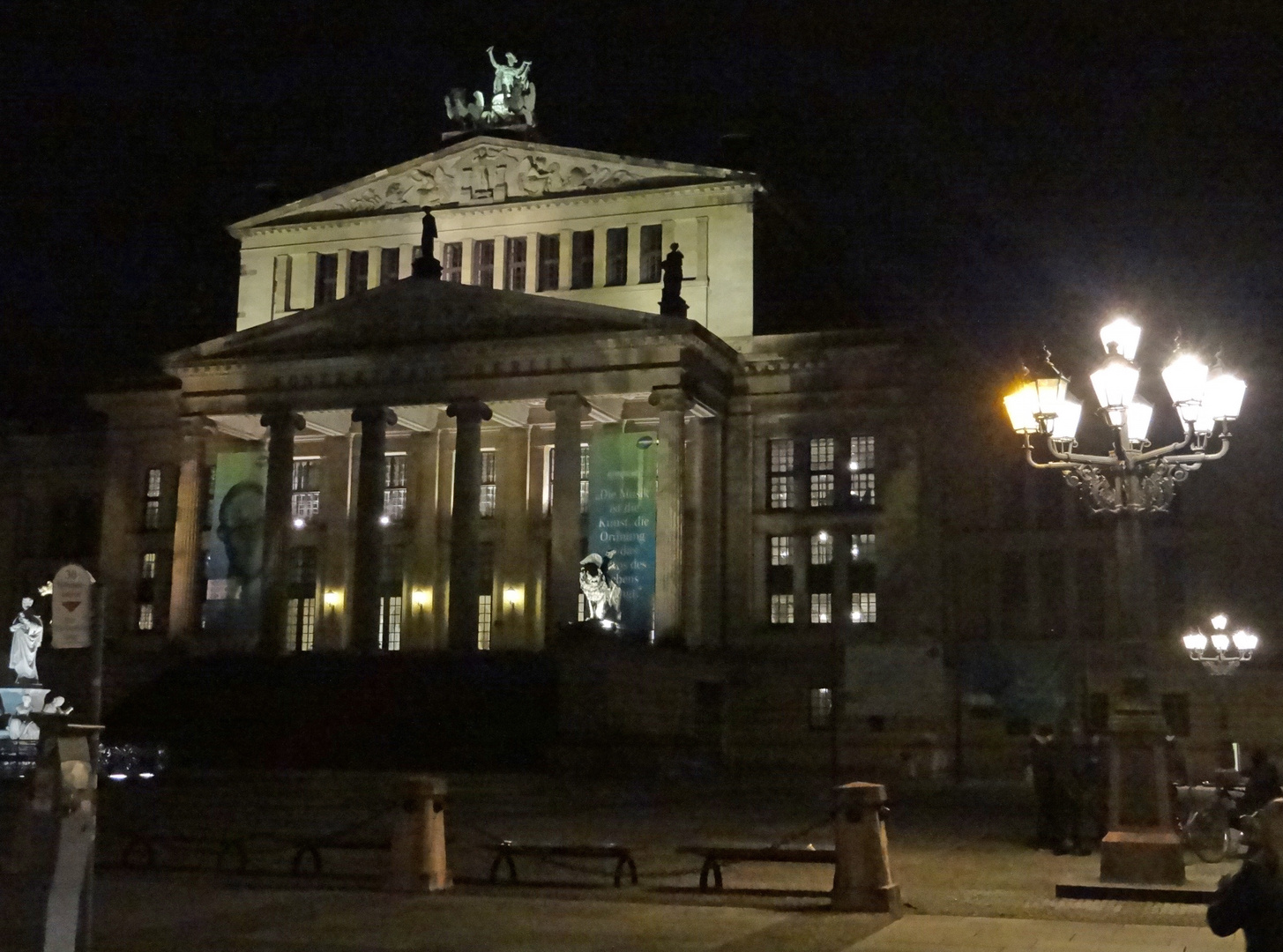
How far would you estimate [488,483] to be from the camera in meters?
52.1

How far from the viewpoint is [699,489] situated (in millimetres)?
47250

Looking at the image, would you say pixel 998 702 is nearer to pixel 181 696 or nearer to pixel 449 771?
pixel 449 771

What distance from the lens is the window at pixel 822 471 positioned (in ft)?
162

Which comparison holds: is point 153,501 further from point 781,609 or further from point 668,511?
point 781,609

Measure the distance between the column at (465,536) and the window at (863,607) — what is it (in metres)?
13.0

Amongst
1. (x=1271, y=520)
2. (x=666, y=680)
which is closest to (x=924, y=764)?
(x=666, y=680)

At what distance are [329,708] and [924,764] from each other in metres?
18.6

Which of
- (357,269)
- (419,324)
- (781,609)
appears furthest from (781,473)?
(357,269)

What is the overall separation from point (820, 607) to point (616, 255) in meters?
14.1

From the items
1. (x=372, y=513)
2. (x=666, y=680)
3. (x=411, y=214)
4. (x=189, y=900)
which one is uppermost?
(x=411, y=214)

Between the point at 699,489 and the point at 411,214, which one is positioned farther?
the point at 411,214

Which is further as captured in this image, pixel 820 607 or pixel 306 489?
pixel 306 489

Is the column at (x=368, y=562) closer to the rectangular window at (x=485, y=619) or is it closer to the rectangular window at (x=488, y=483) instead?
the rectangular window at (x=485, y=619)

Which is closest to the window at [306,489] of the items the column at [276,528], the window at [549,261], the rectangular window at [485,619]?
the column at [276,528]
